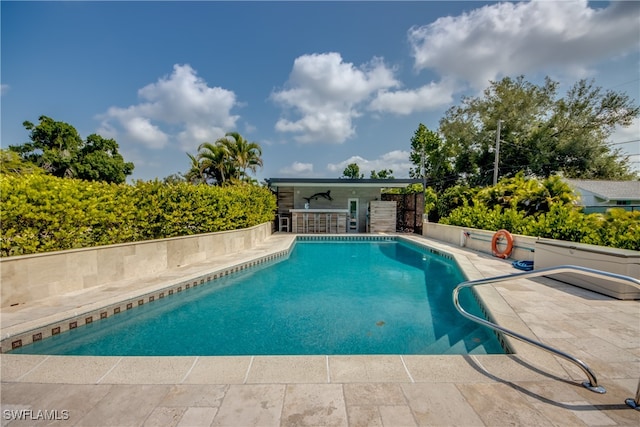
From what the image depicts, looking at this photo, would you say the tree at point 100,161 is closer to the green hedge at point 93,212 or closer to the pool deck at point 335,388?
the green hedge at point 93,212

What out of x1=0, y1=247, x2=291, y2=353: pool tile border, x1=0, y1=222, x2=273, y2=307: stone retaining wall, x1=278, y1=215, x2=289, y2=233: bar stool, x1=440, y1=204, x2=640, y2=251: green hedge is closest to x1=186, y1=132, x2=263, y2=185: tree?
x1=278, y1=215, x2=289, y2=233: bar stool

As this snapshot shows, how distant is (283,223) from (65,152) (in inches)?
1099

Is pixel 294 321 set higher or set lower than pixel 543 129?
lower

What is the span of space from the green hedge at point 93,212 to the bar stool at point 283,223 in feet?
26.0

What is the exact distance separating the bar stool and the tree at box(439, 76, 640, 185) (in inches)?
732

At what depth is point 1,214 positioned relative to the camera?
13.6 feet

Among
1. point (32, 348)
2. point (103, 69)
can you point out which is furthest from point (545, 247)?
point (103, 69)

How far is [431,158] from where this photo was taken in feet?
95.9

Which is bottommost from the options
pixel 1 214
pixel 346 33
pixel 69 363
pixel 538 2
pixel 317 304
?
pixel 317 304

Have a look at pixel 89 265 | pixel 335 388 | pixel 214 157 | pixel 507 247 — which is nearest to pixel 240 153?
pixel 214 157

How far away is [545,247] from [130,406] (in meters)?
8.22

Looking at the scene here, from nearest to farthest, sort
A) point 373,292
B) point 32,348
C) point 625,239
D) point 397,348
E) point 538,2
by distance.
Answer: point 32,348 < point 397,348 < point 625,239 < point 373,292 < point 538,2

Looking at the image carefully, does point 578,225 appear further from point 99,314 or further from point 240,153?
point 240,153

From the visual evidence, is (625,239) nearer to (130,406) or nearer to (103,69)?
(130,406)
